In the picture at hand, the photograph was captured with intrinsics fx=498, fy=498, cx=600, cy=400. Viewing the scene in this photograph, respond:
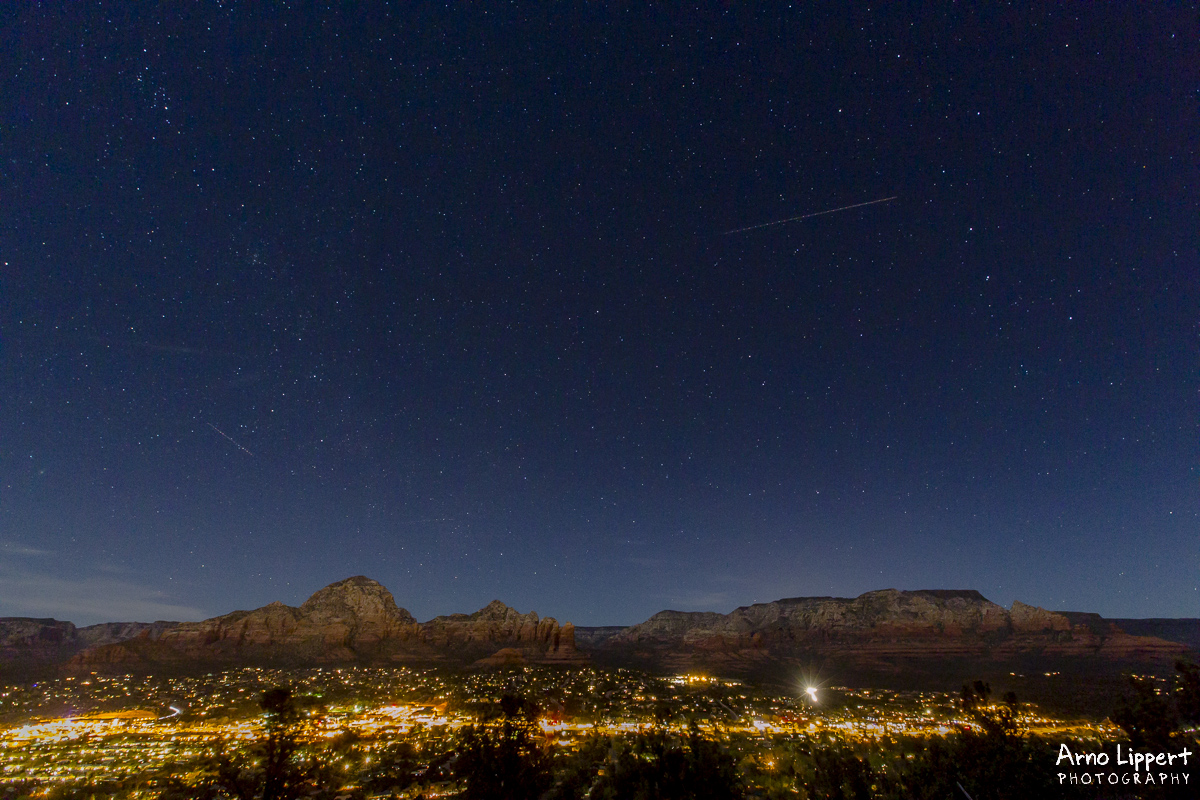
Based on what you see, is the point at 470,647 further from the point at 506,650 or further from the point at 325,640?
the point at 325,640

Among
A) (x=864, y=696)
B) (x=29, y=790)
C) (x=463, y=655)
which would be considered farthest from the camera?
(x=463, y=655)

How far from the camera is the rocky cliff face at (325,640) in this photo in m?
154

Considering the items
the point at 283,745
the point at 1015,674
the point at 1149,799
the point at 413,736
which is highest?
the point at 283,745

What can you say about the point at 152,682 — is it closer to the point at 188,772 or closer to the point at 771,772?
the point at 188,772

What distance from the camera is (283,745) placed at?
1567 inches

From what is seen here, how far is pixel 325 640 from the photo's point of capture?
6693 inches

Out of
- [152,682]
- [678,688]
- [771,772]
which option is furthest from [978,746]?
[152,682]

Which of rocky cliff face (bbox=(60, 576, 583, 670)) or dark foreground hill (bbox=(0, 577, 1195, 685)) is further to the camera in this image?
rocky cliff face (bbox=(60, 576, 583, 670))

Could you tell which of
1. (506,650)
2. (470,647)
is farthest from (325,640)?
(506,650)

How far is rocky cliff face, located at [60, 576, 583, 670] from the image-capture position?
504ft

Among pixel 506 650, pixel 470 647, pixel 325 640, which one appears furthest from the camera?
pixel 470 647

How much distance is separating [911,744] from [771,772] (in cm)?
2779

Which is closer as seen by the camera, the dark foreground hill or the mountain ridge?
the dark foreground hill

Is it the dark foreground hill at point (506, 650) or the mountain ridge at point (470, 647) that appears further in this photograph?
the mountain ridge at point (470, 647)
